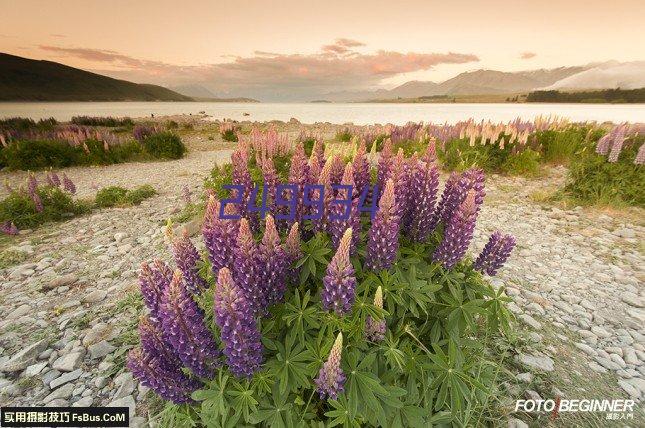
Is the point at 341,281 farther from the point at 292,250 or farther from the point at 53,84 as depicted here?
the point at 53,84

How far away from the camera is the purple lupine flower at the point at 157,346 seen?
2316mm

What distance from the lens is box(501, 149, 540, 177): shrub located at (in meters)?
11.9

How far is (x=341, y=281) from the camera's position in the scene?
2104 mm

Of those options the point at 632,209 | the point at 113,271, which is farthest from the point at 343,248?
the point at 632,209

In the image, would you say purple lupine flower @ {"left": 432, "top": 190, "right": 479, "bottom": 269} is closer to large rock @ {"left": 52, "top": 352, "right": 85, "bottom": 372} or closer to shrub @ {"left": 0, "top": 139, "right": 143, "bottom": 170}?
large rock @ {"left": 52, "top": 352, "right": 85, "bottom": 372}

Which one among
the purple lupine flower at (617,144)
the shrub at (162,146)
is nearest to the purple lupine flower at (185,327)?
the purple lupine flower at (617,144)

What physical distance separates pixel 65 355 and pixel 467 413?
4039 mm

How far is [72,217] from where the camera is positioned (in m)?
8.02

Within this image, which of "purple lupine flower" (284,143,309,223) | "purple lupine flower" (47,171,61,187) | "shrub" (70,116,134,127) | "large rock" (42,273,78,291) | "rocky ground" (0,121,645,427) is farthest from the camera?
"shrub" (70,116,134,127)

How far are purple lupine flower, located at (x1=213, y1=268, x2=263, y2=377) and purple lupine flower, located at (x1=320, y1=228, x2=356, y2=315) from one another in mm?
486

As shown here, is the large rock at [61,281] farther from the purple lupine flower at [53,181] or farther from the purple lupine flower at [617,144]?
the purple lupine flower at [617,144]

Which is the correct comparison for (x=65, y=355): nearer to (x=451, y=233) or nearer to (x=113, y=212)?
(x=451, y=233)

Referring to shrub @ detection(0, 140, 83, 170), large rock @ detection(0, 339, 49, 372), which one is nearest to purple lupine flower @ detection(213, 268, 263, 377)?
large rock @ detection(0, 339, 49, 372)

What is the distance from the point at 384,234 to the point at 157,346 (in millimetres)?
1710
